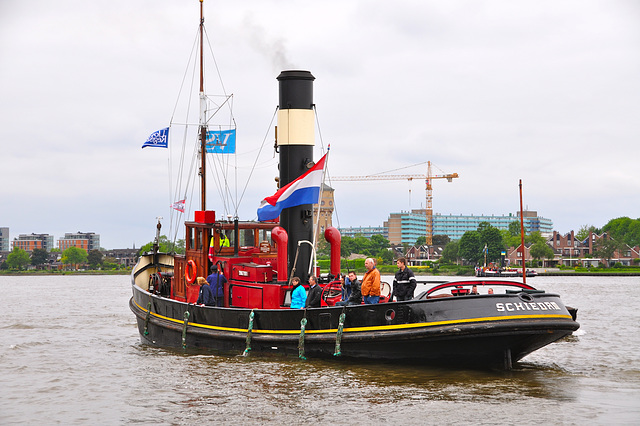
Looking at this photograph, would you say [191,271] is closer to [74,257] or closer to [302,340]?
[302,340]

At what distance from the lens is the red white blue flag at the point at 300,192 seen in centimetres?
1689

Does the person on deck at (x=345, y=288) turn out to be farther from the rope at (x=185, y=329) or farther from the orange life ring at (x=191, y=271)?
the orange life ring at (x=191, y=271)

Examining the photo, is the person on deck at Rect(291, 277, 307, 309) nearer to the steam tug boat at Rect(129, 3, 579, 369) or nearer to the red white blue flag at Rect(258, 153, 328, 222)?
the steam tug boat at Rect(129, 3, 579, 369)

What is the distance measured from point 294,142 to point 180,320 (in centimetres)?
573

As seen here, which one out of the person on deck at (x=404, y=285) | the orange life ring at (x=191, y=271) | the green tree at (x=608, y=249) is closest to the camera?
the person on deck at (x=404, y=285)

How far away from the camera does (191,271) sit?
19.2m

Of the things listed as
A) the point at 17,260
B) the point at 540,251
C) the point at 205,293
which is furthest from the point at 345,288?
the point at 17,260

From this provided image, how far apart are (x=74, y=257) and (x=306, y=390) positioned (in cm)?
17996

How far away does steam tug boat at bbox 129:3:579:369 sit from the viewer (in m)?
13.4

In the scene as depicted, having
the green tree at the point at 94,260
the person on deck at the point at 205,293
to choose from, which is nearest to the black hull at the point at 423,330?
the person on deck at the point at 205,293

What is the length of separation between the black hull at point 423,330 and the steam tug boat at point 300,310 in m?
0.02

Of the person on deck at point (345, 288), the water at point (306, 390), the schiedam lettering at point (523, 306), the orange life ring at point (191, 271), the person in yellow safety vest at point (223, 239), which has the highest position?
the person in yellow safety vest at point (223, 239)

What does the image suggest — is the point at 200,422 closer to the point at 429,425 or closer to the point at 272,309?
the point at 429,425

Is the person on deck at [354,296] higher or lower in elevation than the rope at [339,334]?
higher
